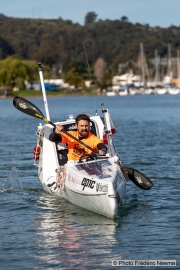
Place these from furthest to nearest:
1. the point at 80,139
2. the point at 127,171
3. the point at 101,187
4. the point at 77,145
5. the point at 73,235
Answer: the point at 127,171
the point at 77,145
the point at 80,139
the point at 101,187
the point at 73,235

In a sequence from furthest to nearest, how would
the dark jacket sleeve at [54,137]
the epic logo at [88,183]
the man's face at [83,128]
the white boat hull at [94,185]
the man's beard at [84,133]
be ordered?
1. the dark jacket sleeve at [54,137]
2. the man's beard at [84,133]
3. the man's face at [83,128]
4. the epic logo at [88,183]
5. the white boat hull at [94,185]

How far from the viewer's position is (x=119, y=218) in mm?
16062

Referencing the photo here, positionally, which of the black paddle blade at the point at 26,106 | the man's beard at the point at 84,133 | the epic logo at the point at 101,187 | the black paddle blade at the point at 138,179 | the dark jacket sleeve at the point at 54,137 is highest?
the black paddle blade at the point at 26,106

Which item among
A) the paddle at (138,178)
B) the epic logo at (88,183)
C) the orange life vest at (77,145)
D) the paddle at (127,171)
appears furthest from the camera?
A: the paddle at (138,178)

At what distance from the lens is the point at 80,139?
56.6 feet

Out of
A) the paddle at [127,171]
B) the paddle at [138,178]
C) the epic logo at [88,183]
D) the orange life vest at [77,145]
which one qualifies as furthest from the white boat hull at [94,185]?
the paddle at [138,178]

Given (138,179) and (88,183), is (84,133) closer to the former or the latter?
(88,183)

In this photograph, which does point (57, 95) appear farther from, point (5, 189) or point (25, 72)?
point (5, 189)

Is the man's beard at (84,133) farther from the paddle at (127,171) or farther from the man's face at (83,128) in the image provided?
the paddle at (127,171)

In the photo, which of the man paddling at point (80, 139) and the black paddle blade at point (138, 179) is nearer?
the man paddling at point (80, 139)

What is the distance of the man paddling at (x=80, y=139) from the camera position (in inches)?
670

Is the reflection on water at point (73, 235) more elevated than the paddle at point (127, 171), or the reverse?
the paddle at point (127, 171)

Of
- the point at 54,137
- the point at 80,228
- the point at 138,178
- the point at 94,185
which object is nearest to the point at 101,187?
the point at 94,185

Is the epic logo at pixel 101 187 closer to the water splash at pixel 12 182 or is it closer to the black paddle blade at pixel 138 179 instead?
the black paddle blade at pixel 138 179
